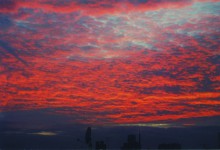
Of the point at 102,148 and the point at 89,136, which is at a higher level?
the point at 89,136

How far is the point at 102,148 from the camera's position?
187500mm

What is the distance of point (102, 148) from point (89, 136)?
81.9 metres

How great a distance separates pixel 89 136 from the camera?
11019cm

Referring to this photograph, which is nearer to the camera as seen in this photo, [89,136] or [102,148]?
[89,136]
